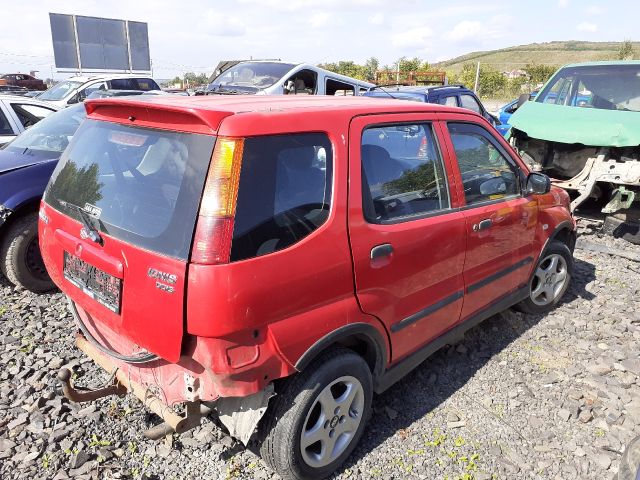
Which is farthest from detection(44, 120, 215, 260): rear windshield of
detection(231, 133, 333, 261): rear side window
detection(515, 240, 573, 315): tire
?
detection(515, 240, 573, 315): tire

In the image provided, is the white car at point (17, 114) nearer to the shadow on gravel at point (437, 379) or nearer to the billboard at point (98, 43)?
the shadow on gravel at point (437, 379)

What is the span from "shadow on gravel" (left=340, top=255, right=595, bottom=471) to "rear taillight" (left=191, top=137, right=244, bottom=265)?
4.96 feet

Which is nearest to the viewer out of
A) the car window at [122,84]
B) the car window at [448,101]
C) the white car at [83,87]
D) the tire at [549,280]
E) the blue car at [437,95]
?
the tire at [549,280]

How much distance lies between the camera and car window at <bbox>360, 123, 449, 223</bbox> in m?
2.45

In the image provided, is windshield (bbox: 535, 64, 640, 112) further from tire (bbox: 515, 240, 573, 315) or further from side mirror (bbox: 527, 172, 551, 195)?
side mirror (bbox: 527, 172, 551, 195)

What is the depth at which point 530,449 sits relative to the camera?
2.80m

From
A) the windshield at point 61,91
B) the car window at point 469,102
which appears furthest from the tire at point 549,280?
the windshield at point 61,91

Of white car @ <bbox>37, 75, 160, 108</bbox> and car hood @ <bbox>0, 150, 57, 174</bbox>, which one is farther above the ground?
white car @ <bbox>37, 75, 160, 108</bbox>

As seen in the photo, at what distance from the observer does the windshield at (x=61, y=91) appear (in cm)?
1309

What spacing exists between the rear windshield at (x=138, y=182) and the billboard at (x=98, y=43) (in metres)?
30.5

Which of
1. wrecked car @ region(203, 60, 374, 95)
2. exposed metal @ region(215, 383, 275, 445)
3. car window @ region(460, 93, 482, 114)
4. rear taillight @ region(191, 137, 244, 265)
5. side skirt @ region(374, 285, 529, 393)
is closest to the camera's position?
rear taillight @ region(191, 137, 244, 265)

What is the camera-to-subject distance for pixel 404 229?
254cm

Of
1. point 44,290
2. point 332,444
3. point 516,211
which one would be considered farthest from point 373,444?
point 44,290

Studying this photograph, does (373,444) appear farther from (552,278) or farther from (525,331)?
(552,278)
